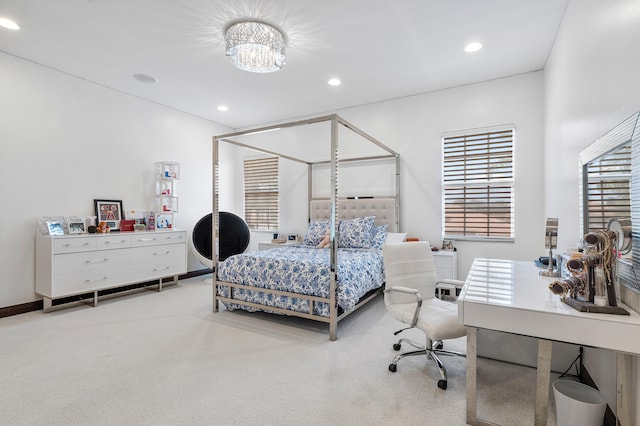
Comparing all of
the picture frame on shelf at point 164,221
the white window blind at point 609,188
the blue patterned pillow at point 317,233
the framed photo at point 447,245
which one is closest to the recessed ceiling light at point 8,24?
the picture frame on shelf at point 164,221

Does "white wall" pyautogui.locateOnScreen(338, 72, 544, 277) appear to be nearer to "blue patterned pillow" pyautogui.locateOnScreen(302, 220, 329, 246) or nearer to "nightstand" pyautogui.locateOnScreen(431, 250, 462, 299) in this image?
"nightstand" pyautogui.locateOnScreen(431, 250, 462, 299)

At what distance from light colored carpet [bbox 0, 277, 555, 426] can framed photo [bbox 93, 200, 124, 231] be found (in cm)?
145

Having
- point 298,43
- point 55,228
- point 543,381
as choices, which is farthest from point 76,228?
point 543,381

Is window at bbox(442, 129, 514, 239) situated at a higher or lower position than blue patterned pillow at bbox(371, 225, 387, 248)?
higher


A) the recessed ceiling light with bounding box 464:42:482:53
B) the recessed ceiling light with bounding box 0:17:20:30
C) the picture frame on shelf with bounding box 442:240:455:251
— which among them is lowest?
the picture frame on shelf with bounding box 442:240:455:251

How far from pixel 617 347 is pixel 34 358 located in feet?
12.6

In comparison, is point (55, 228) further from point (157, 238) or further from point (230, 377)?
point (230, 377)

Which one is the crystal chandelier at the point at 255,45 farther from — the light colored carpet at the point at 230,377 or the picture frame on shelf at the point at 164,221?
the picture frame on shelf at the point at 164,221

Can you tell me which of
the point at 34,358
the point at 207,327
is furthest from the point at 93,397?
the point at 207,327

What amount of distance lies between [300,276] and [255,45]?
7.69 ft

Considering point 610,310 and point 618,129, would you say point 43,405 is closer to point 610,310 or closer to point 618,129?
point 610,310

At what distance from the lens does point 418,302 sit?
2.19m

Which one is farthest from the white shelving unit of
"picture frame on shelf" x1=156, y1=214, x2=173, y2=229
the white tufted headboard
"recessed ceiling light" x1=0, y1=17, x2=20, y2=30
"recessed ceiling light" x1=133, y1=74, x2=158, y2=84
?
the white tufted headboard

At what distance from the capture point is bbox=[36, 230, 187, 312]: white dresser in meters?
3.65
